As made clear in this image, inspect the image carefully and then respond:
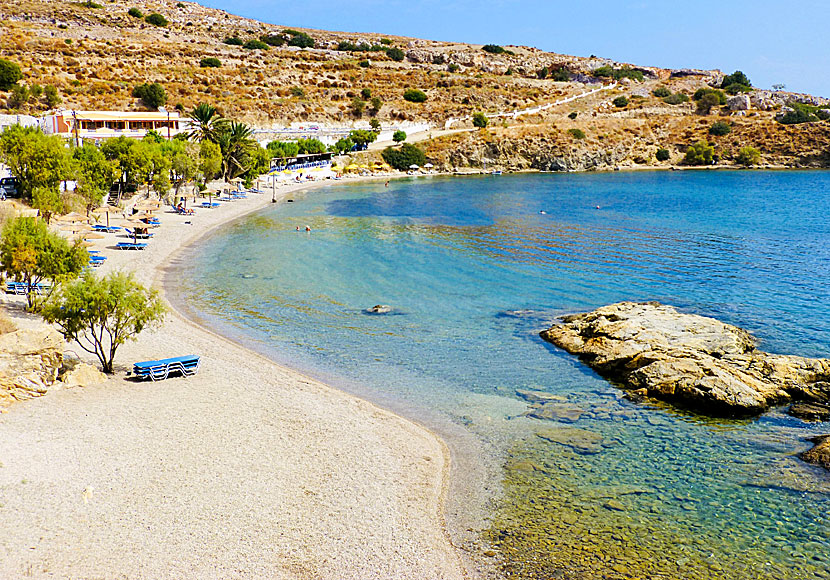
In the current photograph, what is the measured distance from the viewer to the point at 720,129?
12688 cm

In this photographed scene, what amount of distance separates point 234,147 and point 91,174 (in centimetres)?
2942

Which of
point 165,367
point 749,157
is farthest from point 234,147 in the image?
point 749,157

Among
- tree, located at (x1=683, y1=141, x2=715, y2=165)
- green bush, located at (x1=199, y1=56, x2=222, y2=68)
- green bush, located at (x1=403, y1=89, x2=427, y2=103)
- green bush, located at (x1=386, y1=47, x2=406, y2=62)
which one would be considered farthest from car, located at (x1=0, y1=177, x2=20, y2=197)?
green bush, located at (x1=386, y1=47, x2=406, y2=62)

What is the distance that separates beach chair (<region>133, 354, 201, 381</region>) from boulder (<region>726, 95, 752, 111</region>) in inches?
5619

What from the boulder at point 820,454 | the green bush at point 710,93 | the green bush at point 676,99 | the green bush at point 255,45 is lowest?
the boulder at point 820,454

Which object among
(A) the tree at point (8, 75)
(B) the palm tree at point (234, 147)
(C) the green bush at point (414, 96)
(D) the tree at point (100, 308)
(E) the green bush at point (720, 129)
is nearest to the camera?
(D) the tree at point (100, 308)

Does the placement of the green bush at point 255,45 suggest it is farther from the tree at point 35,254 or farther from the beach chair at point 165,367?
the beach chair at point 165,367

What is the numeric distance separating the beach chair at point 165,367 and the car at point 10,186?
29.3m

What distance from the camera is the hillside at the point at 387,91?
105 meters

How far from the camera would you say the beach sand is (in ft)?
39.1

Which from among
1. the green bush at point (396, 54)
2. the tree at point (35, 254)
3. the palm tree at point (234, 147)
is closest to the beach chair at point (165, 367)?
the tree at point (35, 254)

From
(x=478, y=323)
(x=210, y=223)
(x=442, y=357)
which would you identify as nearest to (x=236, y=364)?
(x=442, y=357)

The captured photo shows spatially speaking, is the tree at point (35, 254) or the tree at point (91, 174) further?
the tree at point (91, 174)

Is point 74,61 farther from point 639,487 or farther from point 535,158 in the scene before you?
point 639,487
